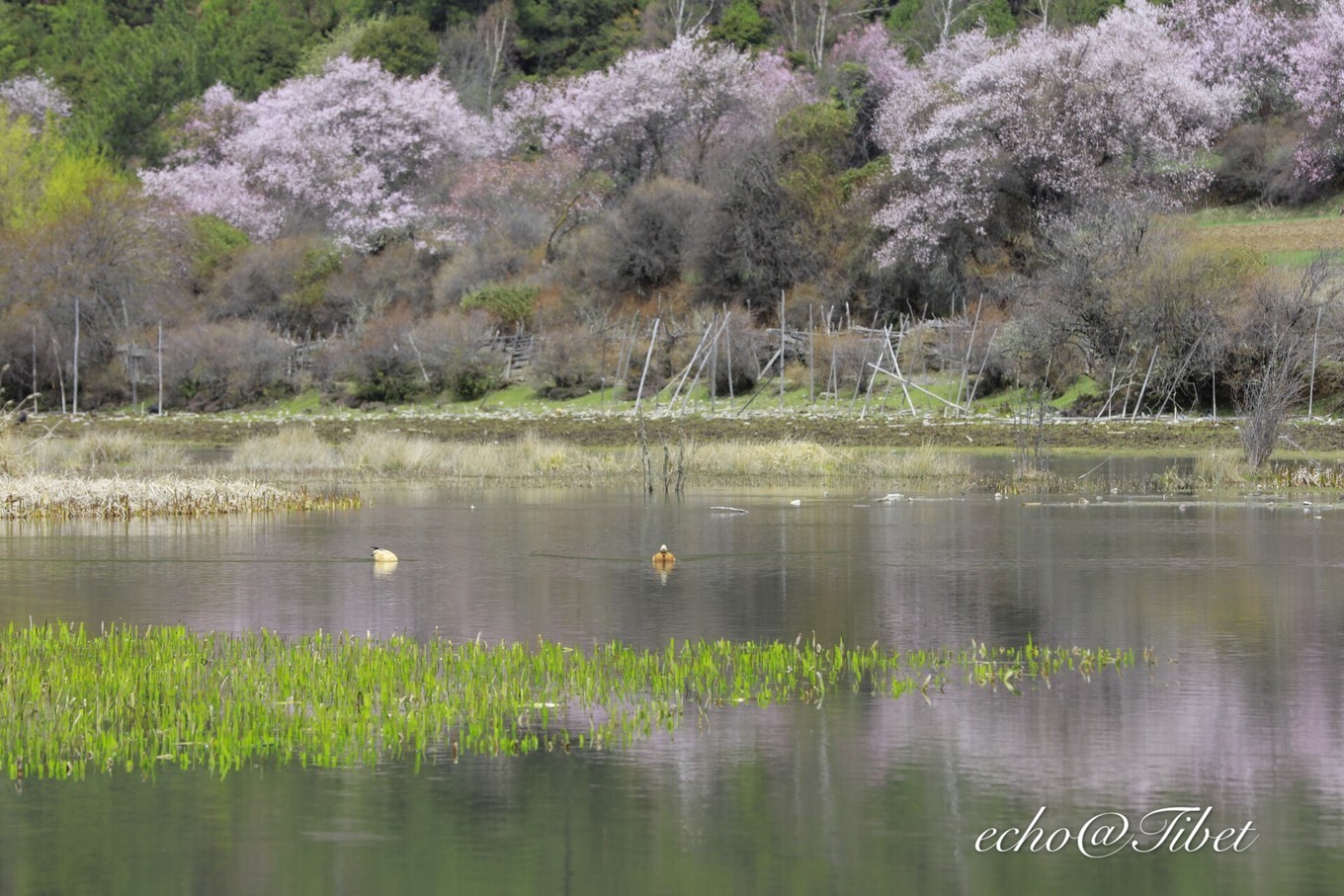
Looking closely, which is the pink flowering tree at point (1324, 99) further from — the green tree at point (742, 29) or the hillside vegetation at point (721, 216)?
the green tree at point (742, 29)

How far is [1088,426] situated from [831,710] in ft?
102

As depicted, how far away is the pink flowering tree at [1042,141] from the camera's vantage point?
53.9 meters

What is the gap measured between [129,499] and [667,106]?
4482 cm

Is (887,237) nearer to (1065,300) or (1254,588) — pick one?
(1065,300)

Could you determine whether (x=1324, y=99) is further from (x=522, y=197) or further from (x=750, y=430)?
(x=522, y=197)

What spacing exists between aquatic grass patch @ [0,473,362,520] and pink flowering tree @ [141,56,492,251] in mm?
44047

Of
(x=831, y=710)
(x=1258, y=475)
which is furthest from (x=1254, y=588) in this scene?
(x=1258, y=475)

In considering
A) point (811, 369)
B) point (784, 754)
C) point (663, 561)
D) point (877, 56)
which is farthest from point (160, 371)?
point (784, 754)

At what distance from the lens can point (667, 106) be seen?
6969 centimetres

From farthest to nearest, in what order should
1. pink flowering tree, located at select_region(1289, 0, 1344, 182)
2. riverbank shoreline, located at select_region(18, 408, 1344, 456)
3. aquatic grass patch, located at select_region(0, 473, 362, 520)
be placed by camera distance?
pink flowering tree, located at select_region(1289, 0, 1344, 182) < riverbank shoreline, located at select_region(18, 408, 1344, 456) < aquatic grass patch, located at select_region(0, 473, 362, 520)

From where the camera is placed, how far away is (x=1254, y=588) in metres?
18.8

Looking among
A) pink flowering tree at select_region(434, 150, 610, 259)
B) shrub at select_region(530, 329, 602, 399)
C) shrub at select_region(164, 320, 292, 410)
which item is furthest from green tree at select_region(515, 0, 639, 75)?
shrub at select_region(530, 329, 602, 399)

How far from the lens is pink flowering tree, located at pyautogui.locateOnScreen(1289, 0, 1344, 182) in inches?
2306

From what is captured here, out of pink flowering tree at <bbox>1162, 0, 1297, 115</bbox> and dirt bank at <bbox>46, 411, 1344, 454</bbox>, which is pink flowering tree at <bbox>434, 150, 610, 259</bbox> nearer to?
dirt bank at <bbox>46, 411, 1344, 454</bbox>
